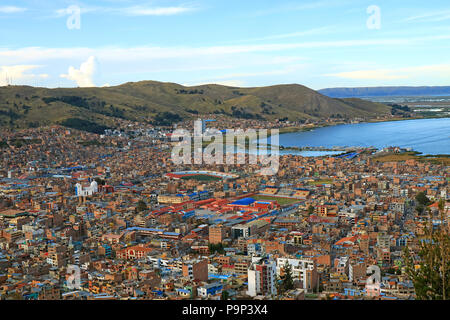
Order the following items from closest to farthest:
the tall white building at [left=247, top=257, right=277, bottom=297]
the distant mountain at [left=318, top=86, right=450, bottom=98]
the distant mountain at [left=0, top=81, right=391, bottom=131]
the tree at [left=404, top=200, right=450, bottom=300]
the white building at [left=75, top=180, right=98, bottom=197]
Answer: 1. the tree at [left=404, top=200, right=450, bottom=300]
2. the tall white building at [left=247, top=257, right=277, bottom=297]
3. the white building at [left=75, top=180, right=98, bottom=197]
4. the distant mountain at [left=0, top=81, right=391, bottom=131]
5. the distant mountain at [left=318, top=86, right=450, bottom=98]

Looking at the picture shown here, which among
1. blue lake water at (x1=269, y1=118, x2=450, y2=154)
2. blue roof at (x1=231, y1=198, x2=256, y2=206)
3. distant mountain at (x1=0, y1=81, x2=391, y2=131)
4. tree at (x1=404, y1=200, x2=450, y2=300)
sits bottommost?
blue roof at (x1=231, y1=198, x2=256, y2=206)

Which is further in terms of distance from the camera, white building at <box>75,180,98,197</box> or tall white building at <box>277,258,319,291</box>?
white building at <box>75,180,98,197</box>

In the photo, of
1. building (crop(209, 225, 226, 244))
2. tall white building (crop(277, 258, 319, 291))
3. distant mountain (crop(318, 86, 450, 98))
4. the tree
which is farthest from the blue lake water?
distant mountain (crop(318, 86, 450, 98))

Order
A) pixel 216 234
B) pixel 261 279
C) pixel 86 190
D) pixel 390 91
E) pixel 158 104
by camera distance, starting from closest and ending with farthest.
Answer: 1. pixel 261 279
2. pixel 216 234
3. pixel 86 190
4. pixel 158 104
5. pixel 390 91

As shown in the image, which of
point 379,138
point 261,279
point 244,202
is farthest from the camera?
point 379,138

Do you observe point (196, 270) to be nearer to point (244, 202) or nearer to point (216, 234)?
point (216, 234)

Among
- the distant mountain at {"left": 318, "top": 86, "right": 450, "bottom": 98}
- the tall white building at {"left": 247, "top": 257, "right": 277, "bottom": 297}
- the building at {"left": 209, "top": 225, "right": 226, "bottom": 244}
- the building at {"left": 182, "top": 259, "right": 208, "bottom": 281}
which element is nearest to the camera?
the tall white building at {"left": 247, "top": 257, "right": 277, "bottom": 297}

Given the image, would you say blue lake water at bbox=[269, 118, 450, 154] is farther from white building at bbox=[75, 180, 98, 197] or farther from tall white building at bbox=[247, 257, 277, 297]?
tall white building at bbox=[247, 257, 277, 297]

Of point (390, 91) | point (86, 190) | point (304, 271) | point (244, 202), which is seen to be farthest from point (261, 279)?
point (390, 91)

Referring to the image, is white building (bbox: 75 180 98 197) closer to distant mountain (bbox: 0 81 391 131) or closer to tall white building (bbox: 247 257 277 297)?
tall white building (bbox: 247 257 277 297)

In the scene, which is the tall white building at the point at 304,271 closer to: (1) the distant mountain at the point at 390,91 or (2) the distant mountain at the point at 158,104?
(2) the distant mountain at the point at 158,104

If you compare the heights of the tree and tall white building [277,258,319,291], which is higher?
the tree
